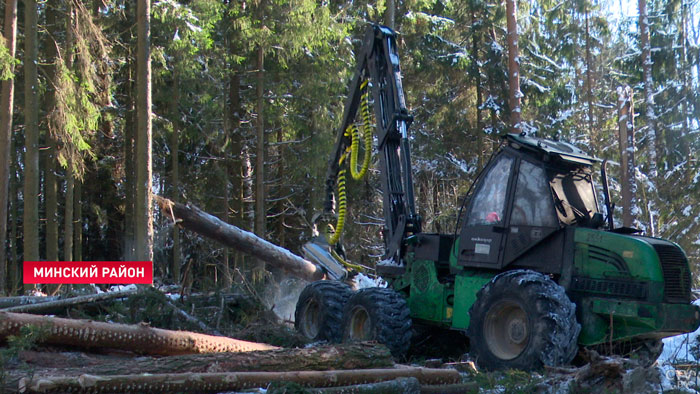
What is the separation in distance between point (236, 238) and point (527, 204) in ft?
23.3

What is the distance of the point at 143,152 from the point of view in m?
14.2

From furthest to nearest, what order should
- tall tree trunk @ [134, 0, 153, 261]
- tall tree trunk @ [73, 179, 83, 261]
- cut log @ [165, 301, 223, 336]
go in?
tall tree trunk @ [73, 179, 83, 261] < tall tree trunk @ [134, 0, 153, 261] < cut log @ [165, 301, 223, 336]

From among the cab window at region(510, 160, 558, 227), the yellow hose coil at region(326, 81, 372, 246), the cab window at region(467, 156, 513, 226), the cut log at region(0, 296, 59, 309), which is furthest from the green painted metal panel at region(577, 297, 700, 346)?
the cut log at region(0, 296, 59, 309)

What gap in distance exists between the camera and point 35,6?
15.4 m

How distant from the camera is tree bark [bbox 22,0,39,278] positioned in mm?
14922

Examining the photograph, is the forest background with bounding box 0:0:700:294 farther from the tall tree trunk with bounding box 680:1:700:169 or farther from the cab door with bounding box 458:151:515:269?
the cab door with bounding box 458:151:515:269

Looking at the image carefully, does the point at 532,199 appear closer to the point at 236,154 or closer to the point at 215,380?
the point at 215,380

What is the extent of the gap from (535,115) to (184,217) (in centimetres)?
1795

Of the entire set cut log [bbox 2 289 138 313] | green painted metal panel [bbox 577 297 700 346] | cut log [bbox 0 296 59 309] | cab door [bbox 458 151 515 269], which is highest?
cab door [bbox 458 151 515 269]

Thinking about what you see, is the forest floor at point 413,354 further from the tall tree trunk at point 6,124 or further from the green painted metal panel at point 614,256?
the tall tree trunk at point 6,124

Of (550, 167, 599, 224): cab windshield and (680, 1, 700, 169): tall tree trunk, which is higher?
(680, 1, 700, 169): tall tree trunk

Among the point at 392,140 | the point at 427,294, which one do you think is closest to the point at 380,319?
the point at 427,294

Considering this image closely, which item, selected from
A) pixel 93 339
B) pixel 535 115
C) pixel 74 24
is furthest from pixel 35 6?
pixel 535 115

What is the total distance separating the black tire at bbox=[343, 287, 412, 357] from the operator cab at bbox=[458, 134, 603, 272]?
1.00 m
